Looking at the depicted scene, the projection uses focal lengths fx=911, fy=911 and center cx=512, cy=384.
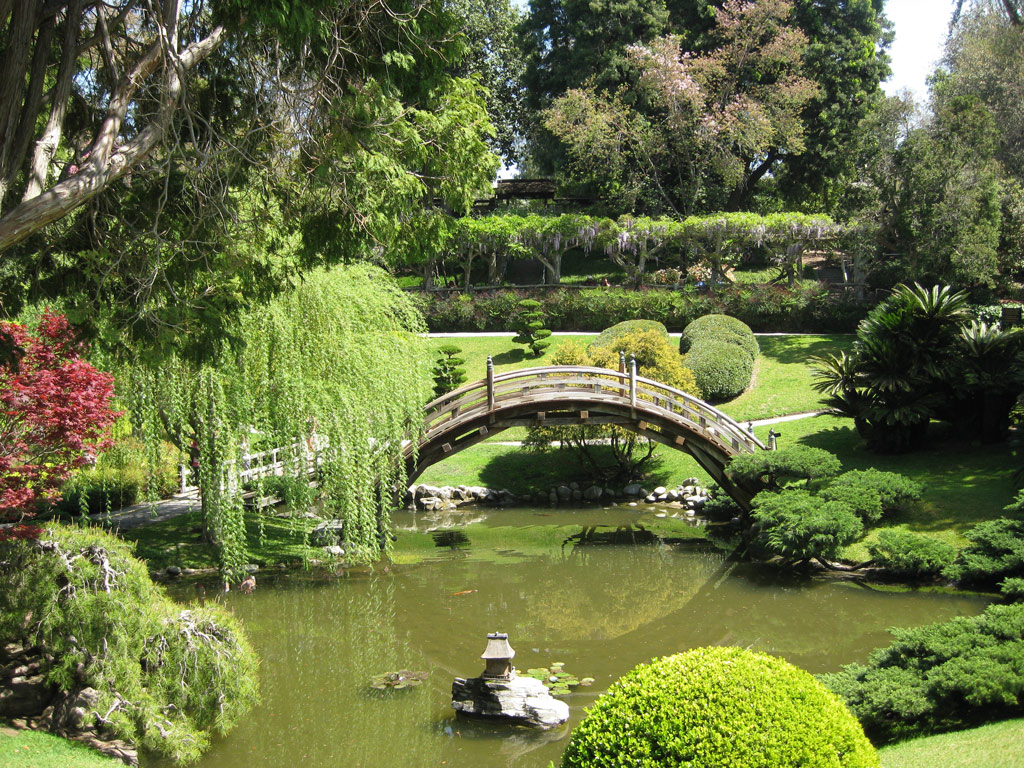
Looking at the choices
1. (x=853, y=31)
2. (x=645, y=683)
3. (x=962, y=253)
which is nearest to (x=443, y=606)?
(x=645, y=683)

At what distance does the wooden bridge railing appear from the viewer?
19.3 meters

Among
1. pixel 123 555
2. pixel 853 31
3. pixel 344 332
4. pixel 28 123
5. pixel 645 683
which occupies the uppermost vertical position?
pixel 853 31

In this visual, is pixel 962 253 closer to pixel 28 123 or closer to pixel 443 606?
pixel 443 606

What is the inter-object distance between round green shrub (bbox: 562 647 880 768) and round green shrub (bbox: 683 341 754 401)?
2065cm

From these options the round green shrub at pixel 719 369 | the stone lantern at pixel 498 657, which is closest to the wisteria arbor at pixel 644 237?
the round green shrub at pixel 719 369

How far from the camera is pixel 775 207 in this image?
46.7 meters

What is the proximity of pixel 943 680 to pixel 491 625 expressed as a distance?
24.2 ft

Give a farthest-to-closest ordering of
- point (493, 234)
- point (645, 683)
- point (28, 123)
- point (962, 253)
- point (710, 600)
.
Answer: point (493, 234) → point (962, 253) → point (710, 600) → point (28, 123) → point (645, 683)

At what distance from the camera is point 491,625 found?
1436cm

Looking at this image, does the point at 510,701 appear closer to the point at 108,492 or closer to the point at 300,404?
the point at 300,404

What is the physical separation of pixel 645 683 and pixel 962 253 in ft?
79.8

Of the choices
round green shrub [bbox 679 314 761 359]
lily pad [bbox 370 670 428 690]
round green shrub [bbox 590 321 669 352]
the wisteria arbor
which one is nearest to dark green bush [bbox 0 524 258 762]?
lily pad [bbox 370 670 428 690]

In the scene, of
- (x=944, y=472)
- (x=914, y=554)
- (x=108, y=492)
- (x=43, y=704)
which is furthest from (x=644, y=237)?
(x=43, y=704)

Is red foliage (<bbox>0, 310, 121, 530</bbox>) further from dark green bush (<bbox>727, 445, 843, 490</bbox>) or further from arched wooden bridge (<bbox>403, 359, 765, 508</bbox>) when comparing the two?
dark green bush (<bbox>727, 445, 843, 490</bbox>)
